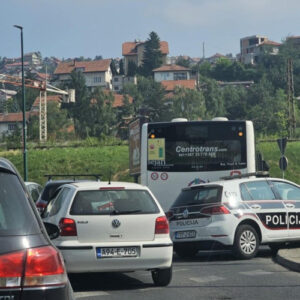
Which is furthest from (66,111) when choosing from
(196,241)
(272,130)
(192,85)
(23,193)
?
(23,193)

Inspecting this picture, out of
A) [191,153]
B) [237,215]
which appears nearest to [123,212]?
[237,215]

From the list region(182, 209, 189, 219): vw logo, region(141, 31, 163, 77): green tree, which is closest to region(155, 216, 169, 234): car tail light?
region(182, 209, 189, 219): vw logo

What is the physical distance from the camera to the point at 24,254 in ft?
14.3

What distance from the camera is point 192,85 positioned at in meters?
183

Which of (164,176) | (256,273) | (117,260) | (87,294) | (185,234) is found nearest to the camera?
(87,294)

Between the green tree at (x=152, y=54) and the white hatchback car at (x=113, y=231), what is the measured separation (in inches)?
7081

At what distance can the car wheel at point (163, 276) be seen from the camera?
36.2 ft

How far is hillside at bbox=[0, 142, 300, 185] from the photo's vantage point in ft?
200

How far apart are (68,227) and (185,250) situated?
578cm

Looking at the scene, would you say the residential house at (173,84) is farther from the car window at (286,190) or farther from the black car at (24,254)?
the black car at (24,254)

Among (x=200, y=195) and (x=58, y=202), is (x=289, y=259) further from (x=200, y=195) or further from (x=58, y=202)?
(x=58, y=202)

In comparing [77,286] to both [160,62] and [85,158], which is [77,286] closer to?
[85,158]

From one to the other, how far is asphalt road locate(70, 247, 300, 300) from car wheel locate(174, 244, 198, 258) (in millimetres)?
1261

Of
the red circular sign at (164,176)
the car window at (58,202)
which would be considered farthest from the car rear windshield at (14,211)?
the red circular sign at (164,176)
